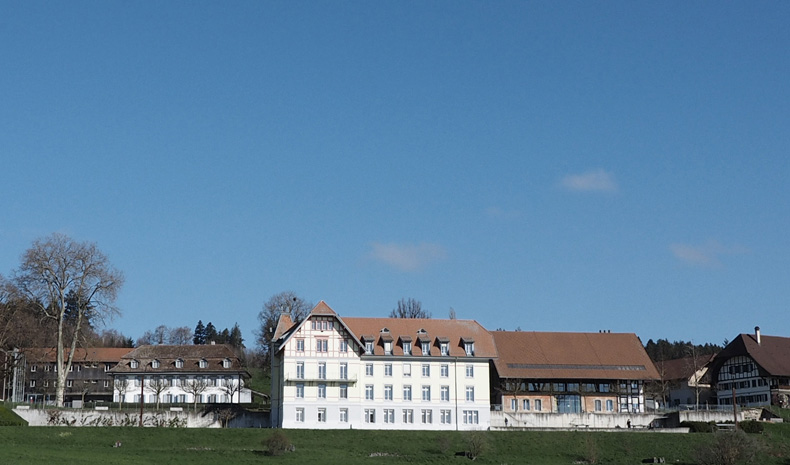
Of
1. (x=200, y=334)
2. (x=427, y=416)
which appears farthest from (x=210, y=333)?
(x=427, y=416)

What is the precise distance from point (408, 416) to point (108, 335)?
370 ft

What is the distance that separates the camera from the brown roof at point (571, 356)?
275 ft

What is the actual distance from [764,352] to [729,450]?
41239 millimetres

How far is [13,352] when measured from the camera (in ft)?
282

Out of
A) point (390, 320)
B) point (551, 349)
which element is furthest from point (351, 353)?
point (551, 349)

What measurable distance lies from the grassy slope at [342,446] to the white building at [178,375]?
106 feet

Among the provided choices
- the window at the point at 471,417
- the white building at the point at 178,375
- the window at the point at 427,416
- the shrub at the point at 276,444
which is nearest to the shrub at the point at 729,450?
the window at the point at 471,417

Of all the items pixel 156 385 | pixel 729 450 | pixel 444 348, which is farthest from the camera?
pixel 156 385

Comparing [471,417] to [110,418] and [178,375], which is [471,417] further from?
[178,375]

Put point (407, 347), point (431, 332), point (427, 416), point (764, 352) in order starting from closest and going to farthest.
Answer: point (427, 416) < point (407, 347) < point (431, 332) < point (764, 352)

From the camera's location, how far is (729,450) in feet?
203

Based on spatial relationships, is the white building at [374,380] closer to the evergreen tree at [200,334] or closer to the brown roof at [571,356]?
the brown roof at [571,356]

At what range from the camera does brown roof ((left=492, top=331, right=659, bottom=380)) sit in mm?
83938

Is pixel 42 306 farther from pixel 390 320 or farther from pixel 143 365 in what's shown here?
pixel 390 320
